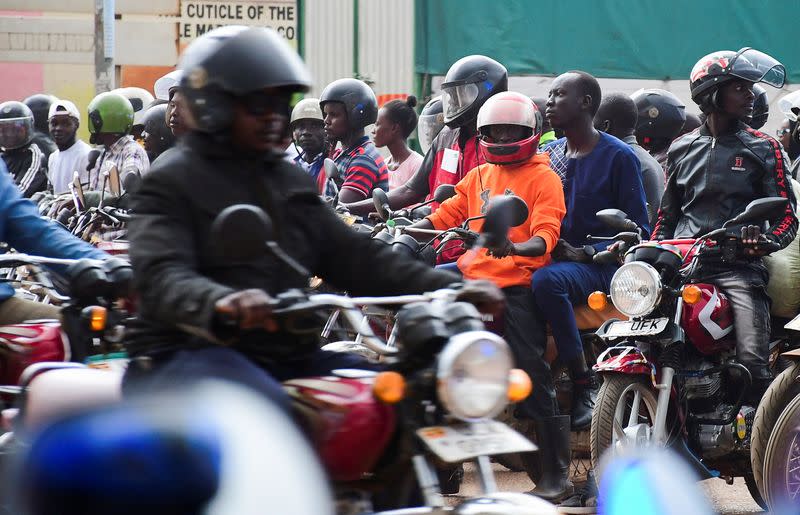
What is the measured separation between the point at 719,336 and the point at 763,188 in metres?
0.83

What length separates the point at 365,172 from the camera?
33.1ft

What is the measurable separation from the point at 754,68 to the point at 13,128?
10.3 meters

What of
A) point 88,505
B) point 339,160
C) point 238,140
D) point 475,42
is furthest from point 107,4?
point 88,505

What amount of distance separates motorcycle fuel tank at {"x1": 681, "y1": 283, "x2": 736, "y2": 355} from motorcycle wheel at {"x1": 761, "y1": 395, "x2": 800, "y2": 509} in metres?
0.85

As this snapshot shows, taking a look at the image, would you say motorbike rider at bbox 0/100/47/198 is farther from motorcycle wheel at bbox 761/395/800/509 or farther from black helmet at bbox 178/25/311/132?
black helmet at bbox 178/25/311/132

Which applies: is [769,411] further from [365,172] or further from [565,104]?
[365,172]

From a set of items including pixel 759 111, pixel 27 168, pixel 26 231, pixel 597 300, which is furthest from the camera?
pixel 27 168

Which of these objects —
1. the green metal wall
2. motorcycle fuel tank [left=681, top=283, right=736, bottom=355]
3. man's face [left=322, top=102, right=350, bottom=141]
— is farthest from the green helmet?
motorcycle fuel tank [left=681, top=283, right=736, bottom=355]

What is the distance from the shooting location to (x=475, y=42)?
21.0 meters

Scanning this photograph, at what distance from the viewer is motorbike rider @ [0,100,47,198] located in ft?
51.4

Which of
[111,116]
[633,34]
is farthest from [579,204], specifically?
[633,34]

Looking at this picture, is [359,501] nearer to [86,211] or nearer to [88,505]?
[88,505]

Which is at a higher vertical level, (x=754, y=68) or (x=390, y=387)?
(x=754, y=68)

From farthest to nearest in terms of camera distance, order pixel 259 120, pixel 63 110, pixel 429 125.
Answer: pixel 63 110, pixel 429 125, pixel 259 120
